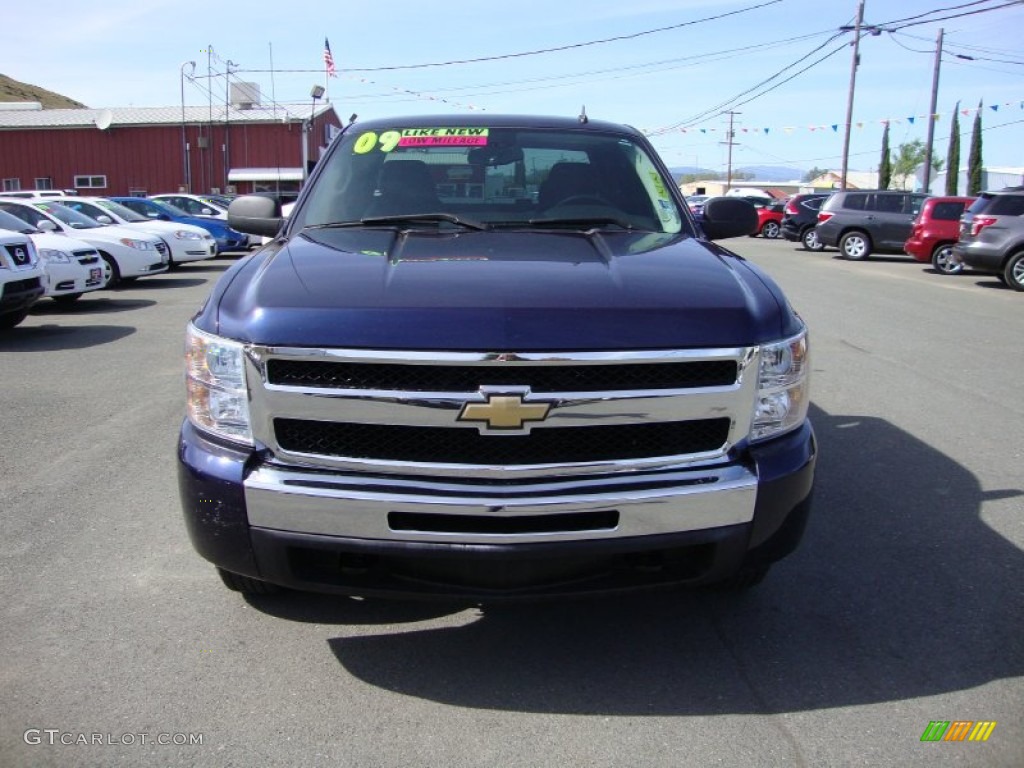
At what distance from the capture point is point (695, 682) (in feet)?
9.53

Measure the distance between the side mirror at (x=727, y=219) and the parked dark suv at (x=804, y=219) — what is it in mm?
22816

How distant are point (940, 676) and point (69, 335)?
9749mm

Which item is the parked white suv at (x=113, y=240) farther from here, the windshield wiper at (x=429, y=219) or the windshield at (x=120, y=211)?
the windshield wiper at (x=429, y=219)

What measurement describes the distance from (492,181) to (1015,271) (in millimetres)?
14894

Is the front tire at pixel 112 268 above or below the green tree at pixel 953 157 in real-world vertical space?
below

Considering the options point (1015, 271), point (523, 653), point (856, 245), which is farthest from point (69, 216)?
point (856, 245)

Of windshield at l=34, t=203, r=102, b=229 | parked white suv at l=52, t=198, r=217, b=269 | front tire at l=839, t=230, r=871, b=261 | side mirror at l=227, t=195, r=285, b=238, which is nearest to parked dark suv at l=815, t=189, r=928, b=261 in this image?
front tire at l=839, t=230, r=871, b=261

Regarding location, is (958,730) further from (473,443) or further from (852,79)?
(852,79)

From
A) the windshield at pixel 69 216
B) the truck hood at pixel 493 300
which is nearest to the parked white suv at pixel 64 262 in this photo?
the windshield at pixel 69 216

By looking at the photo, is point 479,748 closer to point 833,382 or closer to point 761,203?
point 833,382

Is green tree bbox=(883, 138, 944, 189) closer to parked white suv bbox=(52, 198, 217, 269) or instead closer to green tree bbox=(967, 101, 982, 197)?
green tree bbox=(967, 101, 982, 197)

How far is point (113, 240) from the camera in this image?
14219mm

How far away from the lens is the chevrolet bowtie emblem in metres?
2.53

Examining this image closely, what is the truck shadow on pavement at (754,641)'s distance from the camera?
112 inches
